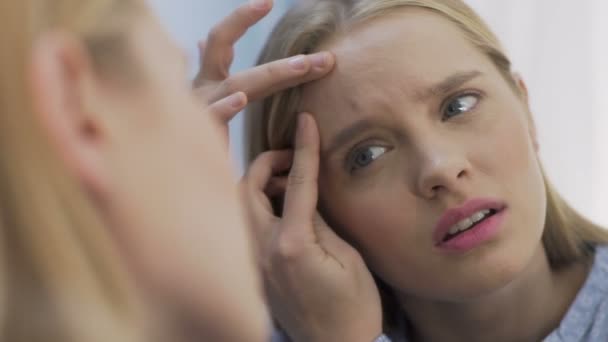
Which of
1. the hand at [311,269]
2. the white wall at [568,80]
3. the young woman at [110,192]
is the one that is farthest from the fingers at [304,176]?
the white wall at [568,80]

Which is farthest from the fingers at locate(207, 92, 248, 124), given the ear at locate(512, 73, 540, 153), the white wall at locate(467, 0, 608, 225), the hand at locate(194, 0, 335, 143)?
the white wall at locate(467, 0, 608, 225)

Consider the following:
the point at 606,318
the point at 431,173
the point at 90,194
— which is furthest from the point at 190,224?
the point at 606,318

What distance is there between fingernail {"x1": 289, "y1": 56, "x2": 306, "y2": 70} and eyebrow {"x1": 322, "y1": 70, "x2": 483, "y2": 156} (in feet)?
0.28

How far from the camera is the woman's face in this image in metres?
0.82

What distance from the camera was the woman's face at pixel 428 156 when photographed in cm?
82

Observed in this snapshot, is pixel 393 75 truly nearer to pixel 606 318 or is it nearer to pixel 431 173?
pixel 431 173

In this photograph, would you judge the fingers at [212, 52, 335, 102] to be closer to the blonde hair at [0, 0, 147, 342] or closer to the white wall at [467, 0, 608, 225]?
the blonde hair at [0, 0, 147, 342]

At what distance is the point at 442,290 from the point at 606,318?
0.71 ft

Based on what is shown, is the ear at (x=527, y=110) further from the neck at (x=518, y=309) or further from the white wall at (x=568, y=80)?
the white wall at (x=568, y=80)

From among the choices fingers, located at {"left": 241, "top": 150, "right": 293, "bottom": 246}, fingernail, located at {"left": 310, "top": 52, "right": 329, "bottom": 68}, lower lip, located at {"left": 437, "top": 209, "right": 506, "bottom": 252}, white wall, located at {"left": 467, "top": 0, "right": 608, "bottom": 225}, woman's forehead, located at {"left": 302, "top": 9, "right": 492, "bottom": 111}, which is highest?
fingernail, located at {"left": 310, "top": 52, "right": 329, "bottom": 68}

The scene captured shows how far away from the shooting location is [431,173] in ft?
2.60

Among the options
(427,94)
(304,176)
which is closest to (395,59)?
(427,94)

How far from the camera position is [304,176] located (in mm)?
902

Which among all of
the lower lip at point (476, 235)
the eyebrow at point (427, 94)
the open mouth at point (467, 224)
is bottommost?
the lower lip at point (476, 235)
